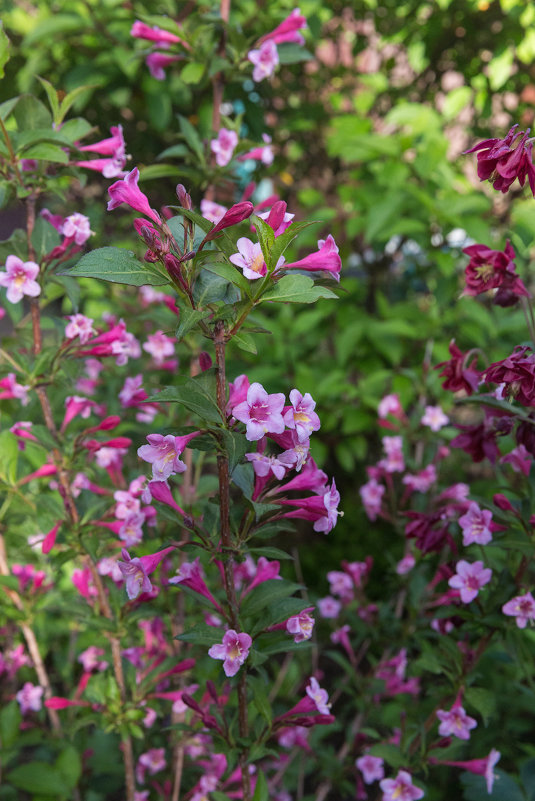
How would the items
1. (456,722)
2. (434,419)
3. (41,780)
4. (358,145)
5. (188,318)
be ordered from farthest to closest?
(358,145) < (434,419) < (41,780) < (456,722) < (188,318)

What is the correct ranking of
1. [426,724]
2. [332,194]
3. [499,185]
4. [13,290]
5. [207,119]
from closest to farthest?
[499,185]
[13,290]
[426,724]
[207,119]
[332,194]

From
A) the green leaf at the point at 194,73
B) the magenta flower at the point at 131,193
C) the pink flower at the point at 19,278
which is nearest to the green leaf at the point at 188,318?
the magenta flower at the point at 131,193

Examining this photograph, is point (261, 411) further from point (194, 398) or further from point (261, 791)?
point (261, 791)

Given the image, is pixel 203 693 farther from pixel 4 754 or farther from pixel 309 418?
pixel 309 418

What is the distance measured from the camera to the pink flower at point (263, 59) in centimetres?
164

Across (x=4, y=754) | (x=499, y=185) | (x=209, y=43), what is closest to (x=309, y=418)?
(x=499, y=185)

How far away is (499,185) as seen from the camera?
1.06 meters

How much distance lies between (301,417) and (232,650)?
1.30 ft

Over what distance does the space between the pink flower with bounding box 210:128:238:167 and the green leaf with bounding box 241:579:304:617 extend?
3.29 ft

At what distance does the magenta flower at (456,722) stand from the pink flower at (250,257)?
3.12 ft

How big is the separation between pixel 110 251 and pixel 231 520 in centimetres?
46

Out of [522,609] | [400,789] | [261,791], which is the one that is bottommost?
[400,789]

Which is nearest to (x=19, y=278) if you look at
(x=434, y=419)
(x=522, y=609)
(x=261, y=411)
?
(x=261, y=411)

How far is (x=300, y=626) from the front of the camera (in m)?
1.06
